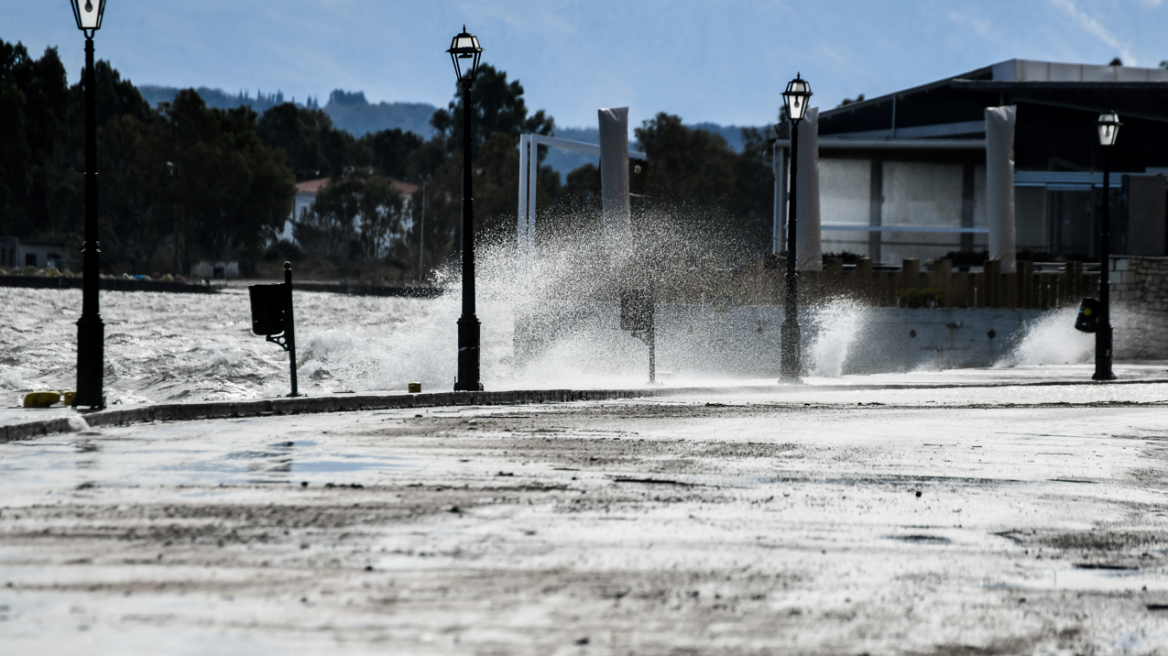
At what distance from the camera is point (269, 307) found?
15.3 meters

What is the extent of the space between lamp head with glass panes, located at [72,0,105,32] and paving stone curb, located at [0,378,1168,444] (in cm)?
440

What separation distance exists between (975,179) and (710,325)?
15725 mm

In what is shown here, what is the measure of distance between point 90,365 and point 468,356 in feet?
17.8

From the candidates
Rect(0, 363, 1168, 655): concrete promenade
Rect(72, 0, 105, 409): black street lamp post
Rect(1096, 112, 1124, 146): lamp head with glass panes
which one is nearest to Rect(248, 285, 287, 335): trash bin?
Rect(72, 0, 105, 409): black street lamp post

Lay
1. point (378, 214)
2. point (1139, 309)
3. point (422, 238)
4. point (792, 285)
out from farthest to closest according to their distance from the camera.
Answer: point (378, 214) → point (422, 238) → point (1139, 309) → point (792, 285)

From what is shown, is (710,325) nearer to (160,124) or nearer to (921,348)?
(921,348)

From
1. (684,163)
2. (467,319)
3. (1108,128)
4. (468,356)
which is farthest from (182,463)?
(684,163)

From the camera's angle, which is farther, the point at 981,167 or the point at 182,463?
the point at 981,167

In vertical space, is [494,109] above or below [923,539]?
above

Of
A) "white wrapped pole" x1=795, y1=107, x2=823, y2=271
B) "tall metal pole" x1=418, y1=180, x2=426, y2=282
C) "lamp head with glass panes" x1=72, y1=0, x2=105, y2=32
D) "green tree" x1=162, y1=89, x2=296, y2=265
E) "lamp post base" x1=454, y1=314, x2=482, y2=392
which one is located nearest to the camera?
"lamp head with glass panes" x1=72, y1=0, x2=105, y2=32

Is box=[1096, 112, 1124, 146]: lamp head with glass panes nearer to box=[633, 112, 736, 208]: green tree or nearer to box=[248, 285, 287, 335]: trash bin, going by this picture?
box=[248, 285, 287, 335]: trash bin

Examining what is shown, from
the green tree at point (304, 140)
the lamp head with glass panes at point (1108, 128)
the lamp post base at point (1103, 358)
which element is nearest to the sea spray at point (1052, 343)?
the lamp post base at point (1103, 358)

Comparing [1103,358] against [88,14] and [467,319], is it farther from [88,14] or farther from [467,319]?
[88,14]

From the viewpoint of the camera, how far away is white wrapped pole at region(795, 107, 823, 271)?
2875cm
